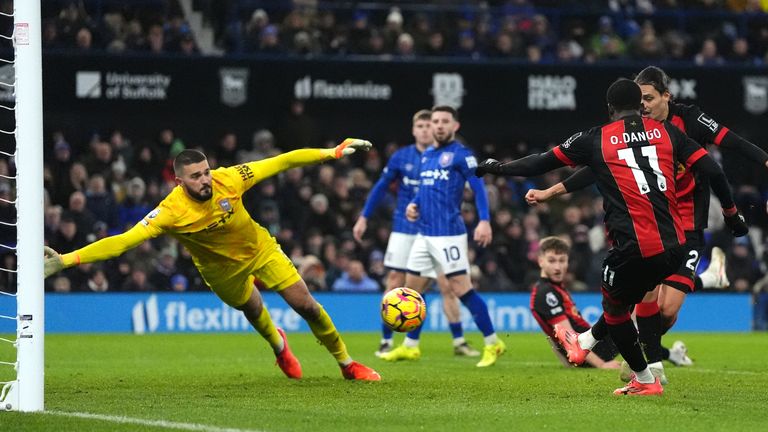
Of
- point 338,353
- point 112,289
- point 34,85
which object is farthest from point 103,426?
point 112,289

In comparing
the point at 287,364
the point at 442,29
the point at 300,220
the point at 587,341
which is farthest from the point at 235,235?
the point at 442,29

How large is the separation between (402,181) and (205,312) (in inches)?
253

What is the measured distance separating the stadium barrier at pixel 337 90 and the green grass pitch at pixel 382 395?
24.9 feet

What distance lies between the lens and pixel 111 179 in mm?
20922

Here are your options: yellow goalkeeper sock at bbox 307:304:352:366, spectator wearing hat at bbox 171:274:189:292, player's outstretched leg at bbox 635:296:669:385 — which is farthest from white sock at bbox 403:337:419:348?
spectator wearing hat at bbox 171:274:189:292

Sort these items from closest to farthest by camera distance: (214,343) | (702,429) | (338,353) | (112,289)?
1. (702,429)
2. (338,353)
3. (214,343)
4. (112,289)

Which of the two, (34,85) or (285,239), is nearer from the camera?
(34,85)

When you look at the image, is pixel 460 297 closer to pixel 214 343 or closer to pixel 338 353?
pixel 338 353

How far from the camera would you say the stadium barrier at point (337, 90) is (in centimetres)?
2083

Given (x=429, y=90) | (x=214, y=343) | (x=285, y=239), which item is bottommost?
(x=214, y=343)

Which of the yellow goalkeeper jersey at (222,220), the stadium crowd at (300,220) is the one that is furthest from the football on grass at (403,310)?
the stadium crowd at (300,220)

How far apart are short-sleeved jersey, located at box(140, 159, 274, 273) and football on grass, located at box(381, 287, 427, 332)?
1.20 meters

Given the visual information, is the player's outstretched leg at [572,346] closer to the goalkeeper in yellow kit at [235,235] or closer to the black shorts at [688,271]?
the black shorts at [688,271]

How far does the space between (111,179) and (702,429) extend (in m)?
15.4
